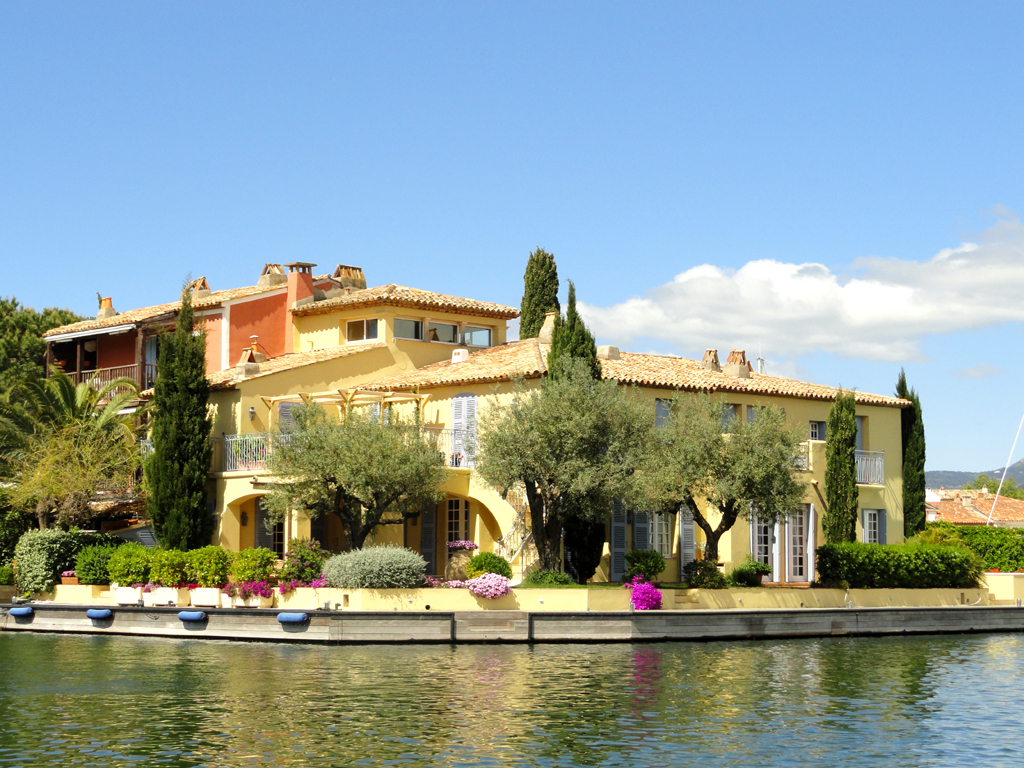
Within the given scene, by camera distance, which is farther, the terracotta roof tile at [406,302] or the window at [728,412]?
the terracotta roof tile at [406,302]

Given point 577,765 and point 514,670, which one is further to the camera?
point 514,670

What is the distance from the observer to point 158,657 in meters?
29.4

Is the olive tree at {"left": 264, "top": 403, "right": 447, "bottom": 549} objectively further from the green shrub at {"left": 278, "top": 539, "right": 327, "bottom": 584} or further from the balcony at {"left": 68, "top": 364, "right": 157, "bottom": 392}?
the balcony at {"left": 68, "top": 364, "right": 157, "bottom": 392}

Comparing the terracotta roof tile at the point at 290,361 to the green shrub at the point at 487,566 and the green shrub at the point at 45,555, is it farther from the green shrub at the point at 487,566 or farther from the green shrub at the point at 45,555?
the green shrub at the point at 487,566

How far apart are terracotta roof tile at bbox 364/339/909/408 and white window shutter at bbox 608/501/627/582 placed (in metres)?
3.93

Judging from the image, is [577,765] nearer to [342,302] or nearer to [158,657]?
[158,657]

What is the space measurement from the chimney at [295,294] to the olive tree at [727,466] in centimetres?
1787

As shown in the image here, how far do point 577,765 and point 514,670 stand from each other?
8717 millimetres

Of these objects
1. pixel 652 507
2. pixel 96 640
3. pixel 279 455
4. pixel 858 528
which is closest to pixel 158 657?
pixel 96 640

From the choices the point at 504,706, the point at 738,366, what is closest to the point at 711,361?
the point at 738,366

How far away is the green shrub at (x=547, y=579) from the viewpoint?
34250 mm

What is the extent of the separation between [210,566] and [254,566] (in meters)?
1.53

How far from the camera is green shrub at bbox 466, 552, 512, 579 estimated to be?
34531 mm

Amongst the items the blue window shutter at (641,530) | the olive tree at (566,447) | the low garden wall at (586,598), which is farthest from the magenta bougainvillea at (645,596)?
the blue window shutter at (641,530)
